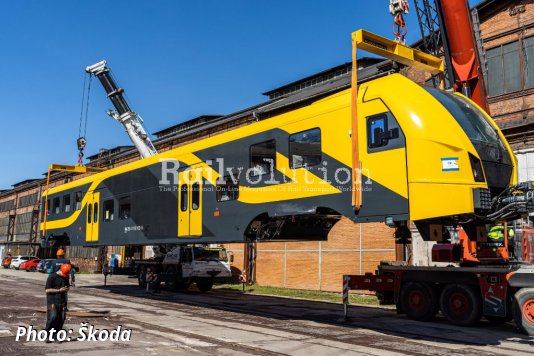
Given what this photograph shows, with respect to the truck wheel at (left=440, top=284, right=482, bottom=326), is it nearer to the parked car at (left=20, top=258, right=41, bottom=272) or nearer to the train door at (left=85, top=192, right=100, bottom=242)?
the train door at (left=85, top=192, right=100, bottom=242)

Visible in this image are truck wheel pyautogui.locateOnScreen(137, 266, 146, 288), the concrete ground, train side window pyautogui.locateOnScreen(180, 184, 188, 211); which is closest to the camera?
the concrete ground

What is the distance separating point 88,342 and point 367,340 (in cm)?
533

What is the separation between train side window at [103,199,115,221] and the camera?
18.3m

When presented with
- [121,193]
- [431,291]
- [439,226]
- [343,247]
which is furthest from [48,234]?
[439,226]

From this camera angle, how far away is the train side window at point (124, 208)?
17.3 meters

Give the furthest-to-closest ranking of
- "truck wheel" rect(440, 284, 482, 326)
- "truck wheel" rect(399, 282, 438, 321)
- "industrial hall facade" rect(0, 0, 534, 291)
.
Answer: "industrial hall facade" rect(0, 0, 534, 291), "truck wheel" rect(399, 282, 438, 321), "truck wheel" rect(440, 284, 482, 326)

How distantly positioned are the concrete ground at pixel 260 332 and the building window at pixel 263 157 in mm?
3658

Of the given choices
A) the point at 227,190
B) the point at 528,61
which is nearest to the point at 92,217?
the point at 227,190

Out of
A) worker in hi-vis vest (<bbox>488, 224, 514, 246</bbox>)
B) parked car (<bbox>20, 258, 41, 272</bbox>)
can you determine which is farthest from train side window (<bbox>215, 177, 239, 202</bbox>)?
parked car (<bbox>20, 258, 41, 272</bbox>)

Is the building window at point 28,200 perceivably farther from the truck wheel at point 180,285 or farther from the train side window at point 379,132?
the train side window at point 379,132

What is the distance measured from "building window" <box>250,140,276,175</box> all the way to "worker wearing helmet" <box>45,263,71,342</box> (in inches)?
188

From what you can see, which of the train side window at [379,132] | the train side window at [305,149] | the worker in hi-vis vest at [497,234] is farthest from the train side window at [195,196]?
the worker in hi-vis vest at [497,234]

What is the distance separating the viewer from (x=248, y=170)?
1213 centimetres

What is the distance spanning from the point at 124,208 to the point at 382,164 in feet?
36.1
